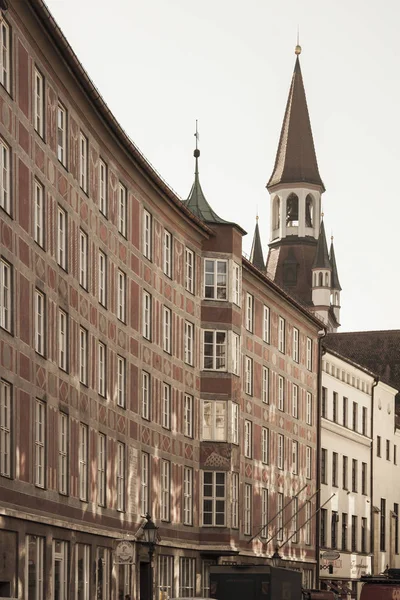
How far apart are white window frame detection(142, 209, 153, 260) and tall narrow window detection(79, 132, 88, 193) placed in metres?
7.13

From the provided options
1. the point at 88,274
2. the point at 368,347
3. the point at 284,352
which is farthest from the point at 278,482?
the point at 368,347

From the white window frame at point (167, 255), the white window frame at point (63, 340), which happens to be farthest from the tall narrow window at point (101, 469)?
the white window frame at point (167, 255)

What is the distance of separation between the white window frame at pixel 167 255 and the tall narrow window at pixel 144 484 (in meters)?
6.74

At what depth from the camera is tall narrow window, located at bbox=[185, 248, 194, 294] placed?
187 ft

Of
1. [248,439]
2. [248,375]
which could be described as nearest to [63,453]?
[248,375]

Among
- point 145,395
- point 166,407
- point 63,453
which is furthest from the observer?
point 166,407

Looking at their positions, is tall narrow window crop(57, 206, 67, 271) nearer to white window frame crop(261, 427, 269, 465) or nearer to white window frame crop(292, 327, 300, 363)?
white window frame crop(261, 427, 269, 465)

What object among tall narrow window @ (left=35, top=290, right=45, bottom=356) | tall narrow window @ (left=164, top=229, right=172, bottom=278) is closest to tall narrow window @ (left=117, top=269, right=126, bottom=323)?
tall narrow window @ (left=164, top=229, right=172, bottom=278)

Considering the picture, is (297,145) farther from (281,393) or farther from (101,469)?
(101,469)

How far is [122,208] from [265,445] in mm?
21576

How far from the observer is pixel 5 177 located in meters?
35.8

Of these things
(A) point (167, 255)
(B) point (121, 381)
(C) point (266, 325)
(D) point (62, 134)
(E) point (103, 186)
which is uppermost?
(D) point (62, 134)

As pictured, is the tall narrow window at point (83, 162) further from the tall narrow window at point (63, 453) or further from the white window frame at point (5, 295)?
the white window frame at point (5, 295)

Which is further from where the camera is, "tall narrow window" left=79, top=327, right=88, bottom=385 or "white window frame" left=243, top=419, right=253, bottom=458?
"white window frame" left=243, top=419, right=253, bottom=458
